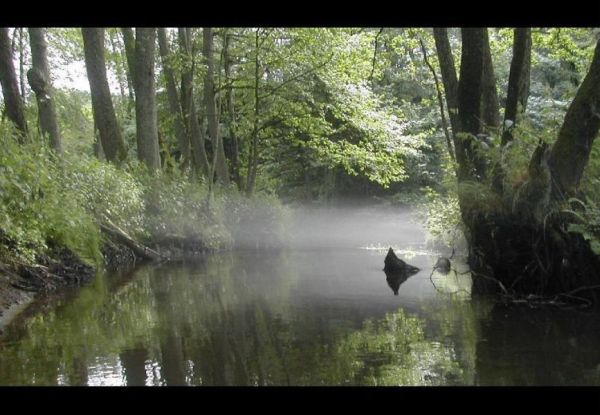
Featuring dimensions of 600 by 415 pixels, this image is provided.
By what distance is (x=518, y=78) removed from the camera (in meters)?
9.24

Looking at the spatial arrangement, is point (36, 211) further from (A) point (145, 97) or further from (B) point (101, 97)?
(A) point (145, 97)

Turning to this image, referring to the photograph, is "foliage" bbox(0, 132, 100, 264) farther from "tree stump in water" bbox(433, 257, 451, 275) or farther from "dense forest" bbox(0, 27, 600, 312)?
"tree stump in water" bbox(433, 257, 451, 275)

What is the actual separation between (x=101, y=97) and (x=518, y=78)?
10181 millimetres

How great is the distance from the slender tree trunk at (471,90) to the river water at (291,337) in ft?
5.72

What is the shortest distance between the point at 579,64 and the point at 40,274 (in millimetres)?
13110

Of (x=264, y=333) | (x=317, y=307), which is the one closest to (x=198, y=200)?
(x=317, y=307)

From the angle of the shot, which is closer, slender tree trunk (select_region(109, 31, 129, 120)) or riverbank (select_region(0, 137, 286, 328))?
riverbank (select_region(0, 137, 286, 328))

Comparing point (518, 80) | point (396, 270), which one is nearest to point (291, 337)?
point (518, 80)

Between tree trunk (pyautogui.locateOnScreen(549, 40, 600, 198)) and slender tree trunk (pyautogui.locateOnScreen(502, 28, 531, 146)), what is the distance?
1217mm

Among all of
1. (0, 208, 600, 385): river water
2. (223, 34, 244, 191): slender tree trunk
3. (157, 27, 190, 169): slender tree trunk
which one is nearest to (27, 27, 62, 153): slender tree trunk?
(157, 27, 190, 169): slender tree trunk

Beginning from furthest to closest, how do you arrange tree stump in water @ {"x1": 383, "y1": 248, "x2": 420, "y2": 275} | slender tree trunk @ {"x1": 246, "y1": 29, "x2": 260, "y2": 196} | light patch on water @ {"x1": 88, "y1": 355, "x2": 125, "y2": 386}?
slender tree trunk @ {"x1": 246, "y1": 29, "x2": 260, "y2": 196}, tree stump in water @ {"x1": 383, "y1": 248, "x2": 420, "y2": 275}, light patch on water @ {"x1": 88, "y1": 355, "x2": 125, "y2": 386}

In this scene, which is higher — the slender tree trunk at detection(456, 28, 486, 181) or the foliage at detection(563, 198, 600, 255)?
the slender tree trunk at detection(456, 28, 486, 181)

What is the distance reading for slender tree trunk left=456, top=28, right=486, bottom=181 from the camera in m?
9.45
